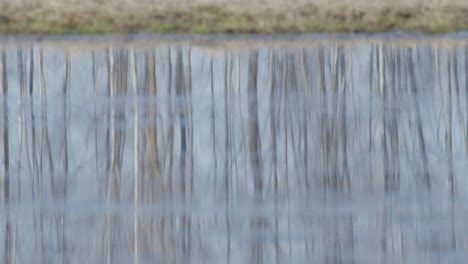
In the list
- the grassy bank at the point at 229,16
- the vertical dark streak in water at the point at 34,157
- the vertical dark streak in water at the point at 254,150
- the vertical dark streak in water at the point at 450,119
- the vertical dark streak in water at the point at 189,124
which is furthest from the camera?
the grassy bank at the point at 229,16

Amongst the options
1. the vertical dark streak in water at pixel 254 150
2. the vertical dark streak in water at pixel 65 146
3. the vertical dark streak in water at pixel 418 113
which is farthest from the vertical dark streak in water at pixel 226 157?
the vertical dark streak in water at pixel 418 113

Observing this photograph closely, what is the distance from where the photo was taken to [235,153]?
51.4 ft

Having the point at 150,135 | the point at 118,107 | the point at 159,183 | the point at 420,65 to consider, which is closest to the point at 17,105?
the point at 118,107

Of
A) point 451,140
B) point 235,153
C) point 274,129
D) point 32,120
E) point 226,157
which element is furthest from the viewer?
point 32,120

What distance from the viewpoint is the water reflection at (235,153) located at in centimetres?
1252

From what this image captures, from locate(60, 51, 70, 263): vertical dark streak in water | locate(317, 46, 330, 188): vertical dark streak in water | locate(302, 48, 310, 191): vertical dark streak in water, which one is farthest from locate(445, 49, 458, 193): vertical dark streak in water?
locate(60, 51, 70, 263): vertical dark streak in water

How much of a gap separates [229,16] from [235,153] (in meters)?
7.92

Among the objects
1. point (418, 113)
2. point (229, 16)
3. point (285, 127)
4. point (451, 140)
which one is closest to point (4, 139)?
point (285, 127)

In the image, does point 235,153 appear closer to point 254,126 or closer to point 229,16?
point 254,126

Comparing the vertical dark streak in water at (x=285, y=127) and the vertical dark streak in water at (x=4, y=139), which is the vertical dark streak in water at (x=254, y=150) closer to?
the vertical dark streak in water at (x=285, y=127)

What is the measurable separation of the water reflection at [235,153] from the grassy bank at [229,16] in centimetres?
110

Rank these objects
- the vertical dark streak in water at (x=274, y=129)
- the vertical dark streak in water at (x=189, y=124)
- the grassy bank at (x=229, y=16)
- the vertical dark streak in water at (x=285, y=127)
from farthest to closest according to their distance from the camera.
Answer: the grassy bank at (x=229, y=16) → the vertical dark streak in water at (x=285, y=127) → the vertical dark streak in water at (x=274, y=129) → the vertical dark streak in water at (x=189, y=124)

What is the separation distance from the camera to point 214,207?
13.6 m

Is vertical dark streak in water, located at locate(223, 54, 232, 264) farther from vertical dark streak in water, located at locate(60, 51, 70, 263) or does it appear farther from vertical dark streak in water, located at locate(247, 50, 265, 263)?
vertical dark streak in water, located at locate(60, 51, 70, 263)
